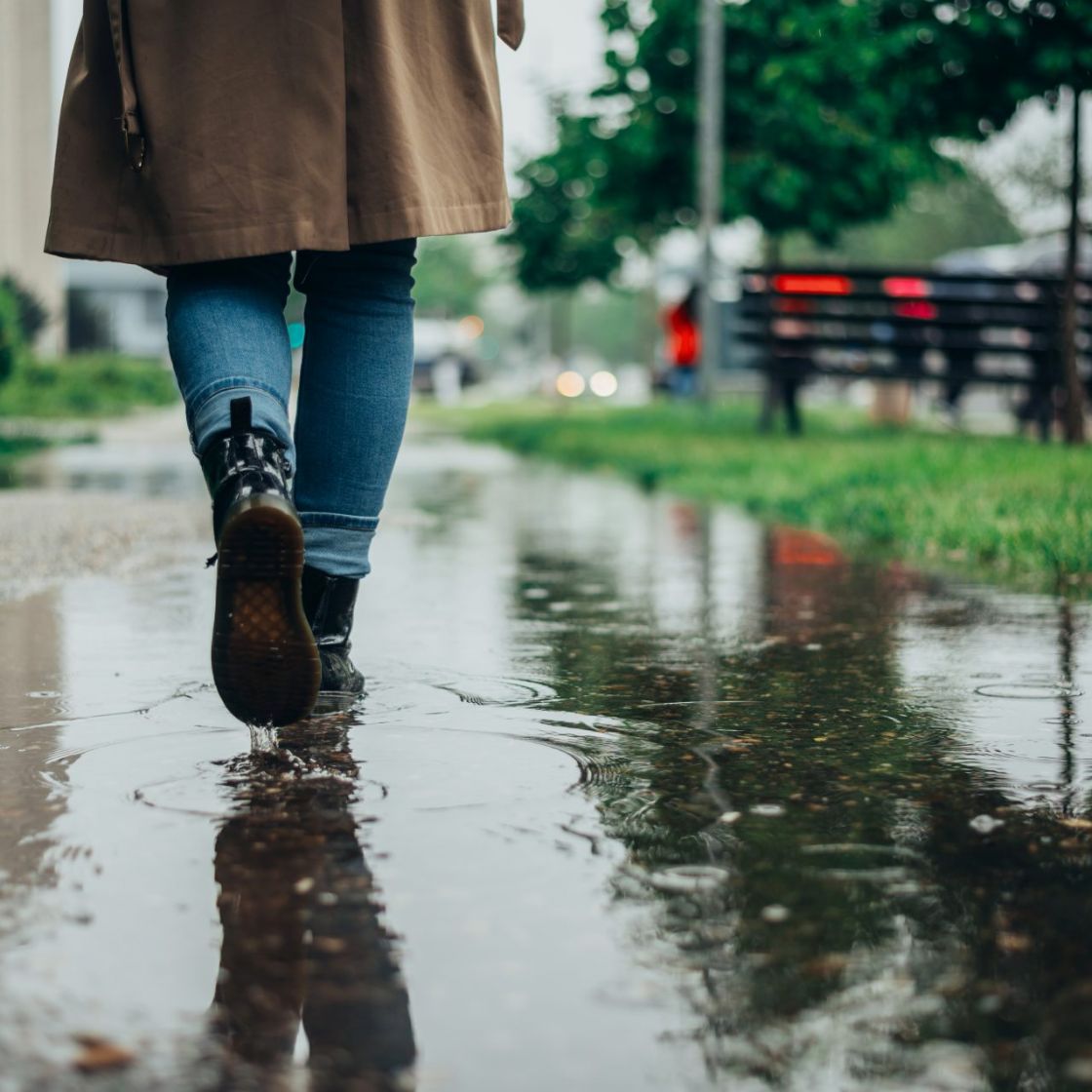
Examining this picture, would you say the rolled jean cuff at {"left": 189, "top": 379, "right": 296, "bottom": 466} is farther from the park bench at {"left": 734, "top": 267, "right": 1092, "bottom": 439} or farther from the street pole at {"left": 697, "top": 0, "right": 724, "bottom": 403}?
the street pole at {"left": 697, "top": 0, "right": 724, "bottom": 403}

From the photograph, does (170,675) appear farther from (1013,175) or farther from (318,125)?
(1013,175)

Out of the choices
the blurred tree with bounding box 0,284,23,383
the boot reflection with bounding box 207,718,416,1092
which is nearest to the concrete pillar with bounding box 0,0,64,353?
the blurred tree with bounding box 0,284,23,383

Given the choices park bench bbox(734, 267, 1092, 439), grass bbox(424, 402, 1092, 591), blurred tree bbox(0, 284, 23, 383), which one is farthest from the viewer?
park bench bbox(734, 267, 1092, 439)

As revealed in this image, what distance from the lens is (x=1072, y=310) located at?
13.0m

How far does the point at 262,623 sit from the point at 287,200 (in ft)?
2.54

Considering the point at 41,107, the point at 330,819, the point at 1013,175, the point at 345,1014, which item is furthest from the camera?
the point at 1013,175

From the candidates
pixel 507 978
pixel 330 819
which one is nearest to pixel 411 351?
pixel 330 819

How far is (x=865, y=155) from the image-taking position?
18.5 m

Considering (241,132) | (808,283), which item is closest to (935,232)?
(808,283)

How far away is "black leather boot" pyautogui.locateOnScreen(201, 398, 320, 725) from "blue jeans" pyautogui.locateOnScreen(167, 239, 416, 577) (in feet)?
1.37

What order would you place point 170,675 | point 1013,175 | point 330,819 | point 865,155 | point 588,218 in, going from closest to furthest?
1. point 330,819
2. point 170,675
3. point 865,155
4. point 588,218
5. point 1013,175

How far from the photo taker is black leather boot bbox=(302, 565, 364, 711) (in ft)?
10.6

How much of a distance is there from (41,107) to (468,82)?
35.2 metres

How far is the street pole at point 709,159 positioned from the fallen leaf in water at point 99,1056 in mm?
16044
